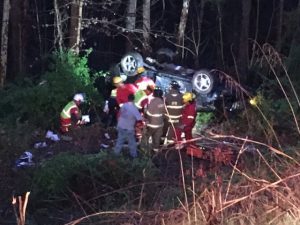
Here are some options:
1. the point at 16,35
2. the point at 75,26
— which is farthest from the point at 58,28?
the point at 16,35

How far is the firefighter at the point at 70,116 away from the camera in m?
15.8

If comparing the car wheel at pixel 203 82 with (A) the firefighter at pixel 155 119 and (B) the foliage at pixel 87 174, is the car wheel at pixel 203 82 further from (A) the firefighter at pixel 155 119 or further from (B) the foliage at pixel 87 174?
(B) the foliage at pixel 87 174

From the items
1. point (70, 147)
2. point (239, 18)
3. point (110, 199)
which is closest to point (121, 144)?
point (70, 147)

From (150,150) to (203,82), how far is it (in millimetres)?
5411

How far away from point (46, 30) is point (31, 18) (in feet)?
5.92

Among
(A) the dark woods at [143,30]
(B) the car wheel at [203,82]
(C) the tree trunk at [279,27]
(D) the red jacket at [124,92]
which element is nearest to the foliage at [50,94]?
(A) the dark woods at [143,30]

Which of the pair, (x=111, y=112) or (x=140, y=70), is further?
(x=140, y=70)

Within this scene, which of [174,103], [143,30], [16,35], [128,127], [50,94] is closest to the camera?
[128,127]

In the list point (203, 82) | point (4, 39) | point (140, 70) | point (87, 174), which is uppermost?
point (4, 39)

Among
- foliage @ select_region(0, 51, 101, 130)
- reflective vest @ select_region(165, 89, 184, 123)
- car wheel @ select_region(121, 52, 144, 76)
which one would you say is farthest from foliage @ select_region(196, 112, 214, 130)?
foliage @ select_region(0, 51, 101, 130)

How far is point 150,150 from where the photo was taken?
1159cm

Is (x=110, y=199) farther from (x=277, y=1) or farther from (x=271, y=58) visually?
Answer: (x=277, y=1)

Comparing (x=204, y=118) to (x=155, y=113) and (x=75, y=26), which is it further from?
(x=75, y=26)

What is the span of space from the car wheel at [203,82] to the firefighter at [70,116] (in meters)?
2.92
